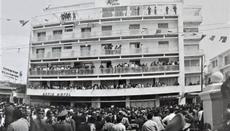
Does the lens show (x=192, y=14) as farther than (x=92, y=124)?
Yes

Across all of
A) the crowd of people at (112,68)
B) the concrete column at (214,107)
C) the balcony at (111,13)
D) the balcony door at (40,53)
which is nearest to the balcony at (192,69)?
the crowd of people at (112,68)

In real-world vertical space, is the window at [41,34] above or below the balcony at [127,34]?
above

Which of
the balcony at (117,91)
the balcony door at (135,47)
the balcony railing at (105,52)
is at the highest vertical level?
the balcony door at (135,47)

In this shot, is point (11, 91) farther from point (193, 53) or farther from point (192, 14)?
point (192, 14)

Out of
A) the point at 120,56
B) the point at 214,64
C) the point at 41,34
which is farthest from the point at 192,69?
the point at 214,64

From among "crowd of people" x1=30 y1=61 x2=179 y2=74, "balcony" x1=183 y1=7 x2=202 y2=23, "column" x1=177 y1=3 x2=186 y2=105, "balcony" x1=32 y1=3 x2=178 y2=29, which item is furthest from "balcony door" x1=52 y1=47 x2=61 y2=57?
"balcony" x1=183 y1=7 x2=202 y2=23

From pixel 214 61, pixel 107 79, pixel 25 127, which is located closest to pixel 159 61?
pixel 107 79

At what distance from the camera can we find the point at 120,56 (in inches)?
1291

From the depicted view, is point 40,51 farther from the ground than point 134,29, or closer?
closer

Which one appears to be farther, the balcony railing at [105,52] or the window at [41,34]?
the window at [41,34]

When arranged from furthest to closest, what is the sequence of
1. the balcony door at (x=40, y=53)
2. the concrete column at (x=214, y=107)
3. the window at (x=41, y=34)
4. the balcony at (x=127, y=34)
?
the window at (x=41, y=34), the balcony door at (x=40, y=53), the balcony at (x=127, y=34), the concrete column at (x=214, y=107)

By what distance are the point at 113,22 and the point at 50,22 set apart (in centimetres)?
652

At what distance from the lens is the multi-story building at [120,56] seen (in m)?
31.6

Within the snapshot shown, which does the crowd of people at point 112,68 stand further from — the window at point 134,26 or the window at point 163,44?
the window at point 134,26
